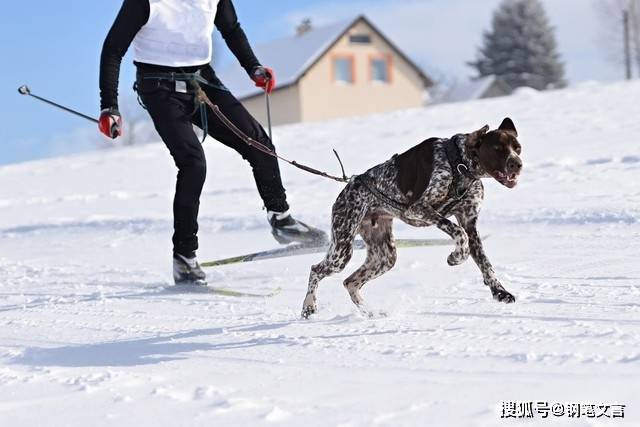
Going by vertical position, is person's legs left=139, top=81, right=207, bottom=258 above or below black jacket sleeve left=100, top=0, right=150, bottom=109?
below

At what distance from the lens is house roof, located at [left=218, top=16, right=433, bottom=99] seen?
33.8 metres

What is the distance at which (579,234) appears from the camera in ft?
19.2

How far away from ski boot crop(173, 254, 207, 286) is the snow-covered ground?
11 centimetres

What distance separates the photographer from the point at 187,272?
17.6ft

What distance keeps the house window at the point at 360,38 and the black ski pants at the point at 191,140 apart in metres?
31.0

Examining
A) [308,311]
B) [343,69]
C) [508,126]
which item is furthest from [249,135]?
[343,69]

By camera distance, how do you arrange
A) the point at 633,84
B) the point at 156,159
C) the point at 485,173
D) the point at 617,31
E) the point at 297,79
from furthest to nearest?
the point at 617,31 < the point at 297,79 < the point at 633,84 < the point at 156,159 < the point at 485,173

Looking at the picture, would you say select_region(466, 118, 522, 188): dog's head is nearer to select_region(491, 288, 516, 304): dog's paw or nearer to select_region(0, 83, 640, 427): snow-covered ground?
select_region(491, 288, 516, 304): dog's paw

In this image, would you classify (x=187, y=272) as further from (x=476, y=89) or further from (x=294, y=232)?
(x=476, y=89)

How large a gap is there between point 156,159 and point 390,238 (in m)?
12.7

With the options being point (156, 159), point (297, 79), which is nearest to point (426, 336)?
point (156, 159)

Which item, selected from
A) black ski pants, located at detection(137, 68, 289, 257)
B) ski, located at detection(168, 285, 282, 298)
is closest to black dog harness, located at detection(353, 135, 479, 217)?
ski, located at detection(168, 285, 282, 298)

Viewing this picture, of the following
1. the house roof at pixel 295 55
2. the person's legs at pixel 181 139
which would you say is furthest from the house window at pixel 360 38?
the person's legs at pixel 181 139

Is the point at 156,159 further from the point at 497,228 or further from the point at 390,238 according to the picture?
the point at 390,238
